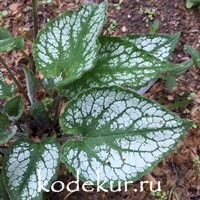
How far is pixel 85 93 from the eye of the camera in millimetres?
1106

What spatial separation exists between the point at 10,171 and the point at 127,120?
39cm

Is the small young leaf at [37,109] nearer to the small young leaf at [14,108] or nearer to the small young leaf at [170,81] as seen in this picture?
the small young leaf at [14,108]

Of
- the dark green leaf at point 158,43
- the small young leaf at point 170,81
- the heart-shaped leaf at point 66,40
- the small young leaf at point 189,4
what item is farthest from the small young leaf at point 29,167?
the small young leaf at point 189,4

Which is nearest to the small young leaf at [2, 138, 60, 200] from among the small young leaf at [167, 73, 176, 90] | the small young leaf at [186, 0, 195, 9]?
the small young leaf at [167, 73, 176, 90]

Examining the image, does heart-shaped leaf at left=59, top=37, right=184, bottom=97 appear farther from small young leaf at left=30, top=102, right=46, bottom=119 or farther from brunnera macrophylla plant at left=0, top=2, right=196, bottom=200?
small young leaf at left=30, top=102, right=46, bottom=119

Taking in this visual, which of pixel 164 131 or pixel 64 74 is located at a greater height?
pixel 64 74

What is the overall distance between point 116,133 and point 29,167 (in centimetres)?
29

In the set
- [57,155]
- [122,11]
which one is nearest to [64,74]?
[57,155]

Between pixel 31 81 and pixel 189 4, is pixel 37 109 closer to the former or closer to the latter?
pixel 31 81

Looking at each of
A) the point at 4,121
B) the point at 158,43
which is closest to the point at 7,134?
the point at 4,121

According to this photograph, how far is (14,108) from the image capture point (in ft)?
4.17

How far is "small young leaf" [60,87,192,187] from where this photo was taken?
3.42 ft

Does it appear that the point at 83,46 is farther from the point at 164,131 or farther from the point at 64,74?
the point at 164,131

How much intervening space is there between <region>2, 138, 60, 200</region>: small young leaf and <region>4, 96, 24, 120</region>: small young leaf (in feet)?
0.27
